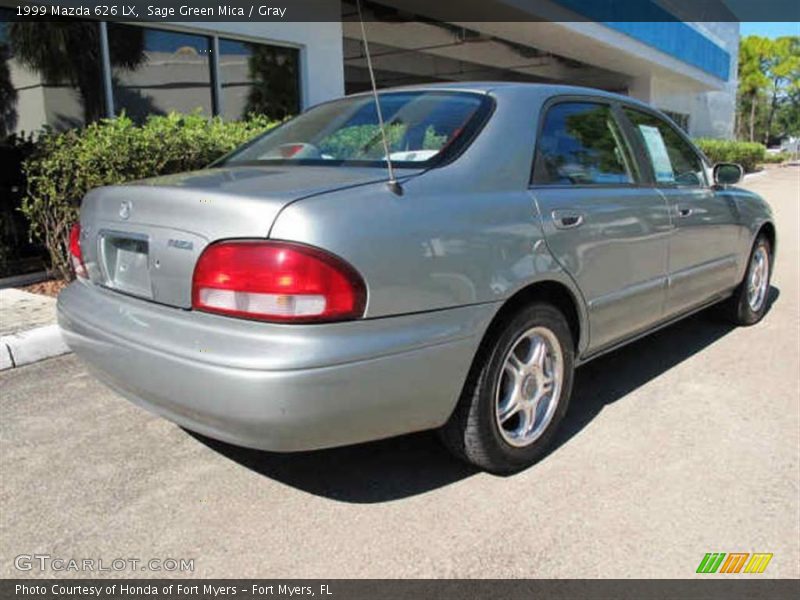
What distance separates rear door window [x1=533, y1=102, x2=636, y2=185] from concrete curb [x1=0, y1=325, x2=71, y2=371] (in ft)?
10.1

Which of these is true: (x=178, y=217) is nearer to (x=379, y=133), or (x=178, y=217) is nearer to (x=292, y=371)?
(x=292, y=371)

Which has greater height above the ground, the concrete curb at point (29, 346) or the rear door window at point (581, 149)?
the rear door window at point (581, 149)

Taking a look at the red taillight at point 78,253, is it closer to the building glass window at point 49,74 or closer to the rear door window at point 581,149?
the rear door window at point 581,149

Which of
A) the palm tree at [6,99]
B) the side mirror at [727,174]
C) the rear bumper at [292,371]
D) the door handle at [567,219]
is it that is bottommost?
the rear bumper at [292,371]

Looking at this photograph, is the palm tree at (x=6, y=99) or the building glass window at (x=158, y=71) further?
the building glass window at (x=158, y=71)

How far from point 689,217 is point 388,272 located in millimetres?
2501

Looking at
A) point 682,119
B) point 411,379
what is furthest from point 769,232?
point 682,119

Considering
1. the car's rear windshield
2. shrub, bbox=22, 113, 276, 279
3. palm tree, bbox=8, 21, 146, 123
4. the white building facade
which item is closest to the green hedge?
the white building facade

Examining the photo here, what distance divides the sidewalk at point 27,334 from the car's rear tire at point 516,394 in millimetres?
2824

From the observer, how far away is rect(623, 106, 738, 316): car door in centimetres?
411

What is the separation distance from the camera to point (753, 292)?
218 inches

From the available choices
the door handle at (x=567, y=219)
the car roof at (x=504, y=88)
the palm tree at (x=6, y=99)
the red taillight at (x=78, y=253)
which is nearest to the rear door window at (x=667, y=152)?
the car roof at (x=504, y=88)

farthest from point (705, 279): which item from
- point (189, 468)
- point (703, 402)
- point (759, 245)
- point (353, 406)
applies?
point (189, 468)

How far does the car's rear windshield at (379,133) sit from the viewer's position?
2994mm
